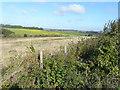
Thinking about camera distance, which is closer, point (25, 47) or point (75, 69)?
point (75, 69)

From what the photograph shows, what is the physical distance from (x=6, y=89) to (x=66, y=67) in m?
2.14

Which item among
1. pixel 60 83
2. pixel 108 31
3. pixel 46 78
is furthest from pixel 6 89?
pixel 108 31

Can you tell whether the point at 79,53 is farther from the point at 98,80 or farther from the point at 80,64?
the point at 98,80

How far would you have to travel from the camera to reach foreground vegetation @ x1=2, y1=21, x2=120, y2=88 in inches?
162

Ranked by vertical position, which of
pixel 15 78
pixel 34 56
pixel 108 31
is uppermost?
pixel 108 31

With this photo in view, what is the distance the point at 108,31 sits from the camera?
5.13m

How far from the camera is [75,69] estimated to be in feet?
15.8

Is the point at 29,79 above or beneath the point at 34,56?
beneath

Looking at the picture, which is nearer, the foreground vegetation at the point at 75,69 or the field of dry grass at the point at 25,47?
the foreground vegetation at the point at 75,69

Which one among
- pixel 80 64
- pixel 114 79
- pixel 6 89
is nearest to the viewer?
pixel 6 89

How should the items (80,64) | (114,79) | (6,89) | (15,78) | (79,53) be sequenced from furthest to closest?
(79,53) < (80,64) < (114,79) < (15,78) < (6,89)

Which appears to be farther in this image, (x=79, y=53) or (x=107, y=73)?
(x=79, y=53)

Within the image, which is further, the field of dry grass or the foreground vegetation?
the field of dry grass

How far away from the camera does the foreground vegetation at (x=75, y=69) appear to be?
412cm
